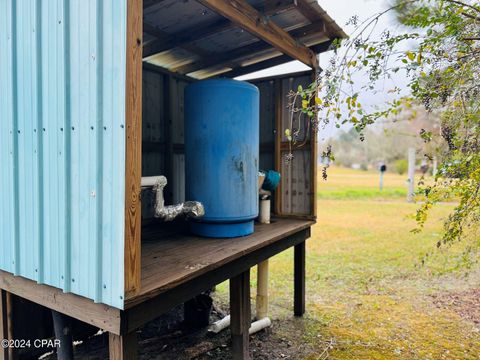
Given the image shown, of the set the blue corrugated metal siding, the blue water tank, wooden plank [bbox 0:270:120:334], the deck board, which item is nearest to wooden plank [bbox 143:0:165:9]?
the blue water tank

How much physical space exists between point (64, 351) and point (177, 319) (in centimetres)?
182

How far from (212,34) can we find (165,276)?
2392 mm

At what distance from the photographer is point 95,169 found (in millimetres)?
1614

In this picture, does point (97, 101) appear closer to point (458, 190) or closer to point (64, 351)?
point (64, 351)

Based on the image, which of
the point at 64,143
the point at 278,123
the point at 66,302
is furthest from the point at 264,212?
the point at 64,143

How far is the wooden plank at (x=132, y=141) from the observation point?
1.49 metres

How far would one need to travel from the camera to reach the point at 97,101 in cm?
158

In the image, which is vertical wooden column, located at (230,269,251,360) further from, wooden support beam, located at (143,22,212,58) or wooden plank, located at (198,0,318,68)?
wooden support beam, located at (143,22,212,58)

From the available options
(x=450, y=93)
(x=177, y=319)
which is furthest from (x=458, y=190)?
(x=177, y=319)

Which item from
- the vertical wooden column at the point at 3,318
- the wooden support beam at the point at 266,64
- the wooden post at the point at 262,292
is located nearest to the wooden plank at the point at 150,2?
the wooden support beam at the point at 266,64

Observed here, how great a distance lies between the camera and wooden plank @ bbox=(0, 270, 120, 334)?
64.8 inches

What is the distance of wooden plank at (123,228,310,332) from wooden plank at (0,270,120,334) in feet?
0.30

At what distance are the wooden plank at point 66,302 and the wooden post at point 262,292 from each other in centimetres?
212

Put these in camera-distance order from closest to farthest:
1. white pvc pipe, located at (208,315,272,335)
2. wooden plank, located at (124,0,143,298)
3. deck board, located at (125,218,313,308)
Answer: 1. wooden plank, located at (124,0,143,298)
2. deck board, located at (125,218,313,308)
3. white pvc pipe, located at (208,315,272,335)
